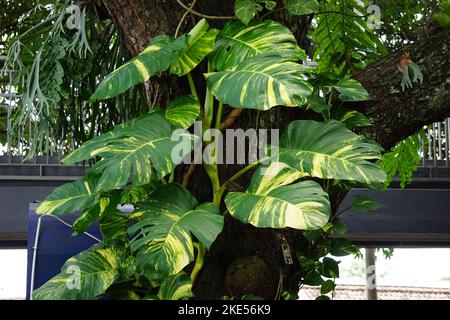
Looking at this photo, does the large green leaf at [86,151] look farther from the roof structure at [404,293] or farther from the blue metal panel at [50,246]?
the roof structure at [404,293]

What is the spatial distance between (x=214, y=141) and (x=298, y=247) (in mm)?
472

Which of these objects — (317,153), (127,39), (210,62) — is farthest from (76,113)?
(317,153)

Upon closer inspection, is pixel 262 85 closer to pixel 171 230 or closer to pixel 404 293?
pixel 171 230

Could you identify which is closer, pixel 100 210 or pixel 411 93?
pixel 100 210

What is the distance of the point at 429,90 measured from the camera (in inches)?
71.9

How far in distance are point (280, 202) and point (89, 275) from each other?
582 mm

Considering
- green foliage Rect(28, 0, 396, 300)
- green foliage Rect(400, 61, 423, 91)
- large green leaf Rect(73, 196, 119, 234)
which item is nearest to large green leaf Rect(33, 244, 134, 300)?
green foliage Rect(28, 0, 396, 300)

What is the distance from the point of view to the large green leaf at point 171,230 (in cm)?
132

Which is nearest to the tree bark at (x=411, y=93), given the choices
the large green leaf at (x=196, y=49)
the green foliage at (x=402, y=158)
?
the large green leaf at (x=196, y=49)

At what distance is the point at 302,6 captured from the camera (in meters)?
1.66

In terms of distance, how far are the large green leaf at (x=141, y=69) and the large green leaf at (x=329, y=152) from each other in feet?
1.20

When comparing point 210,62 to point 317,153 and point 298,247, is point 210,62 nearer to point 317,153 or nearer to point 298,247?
point 317,153

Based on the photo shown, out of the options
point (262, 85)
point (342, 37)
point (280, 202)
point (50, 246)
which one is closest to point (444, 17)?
point (342, 37)

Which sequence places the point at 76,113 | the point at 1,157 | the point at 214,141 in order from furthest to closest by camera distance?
the point at 1,157
the point at 76,113
the point at 214,141
